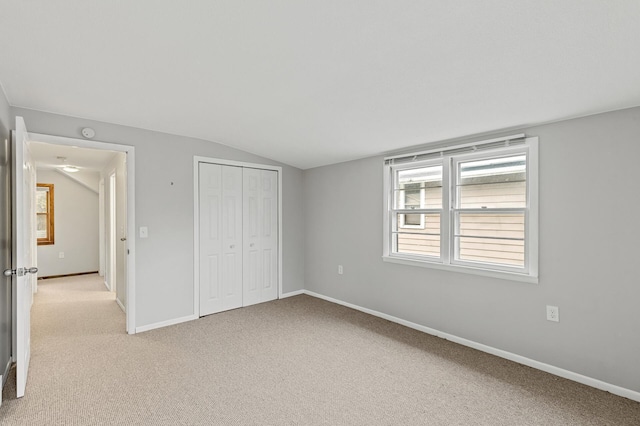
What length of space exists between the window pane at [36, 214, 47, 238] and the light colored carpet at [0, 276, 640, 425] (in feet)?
12.4

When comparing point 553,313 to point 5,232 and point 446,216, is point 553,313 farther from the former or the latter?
point 5,232

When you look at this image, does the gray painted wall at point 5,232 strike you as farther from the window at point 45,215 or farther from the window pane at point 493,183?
the window at point 45,215

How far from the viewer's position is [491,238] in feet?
10.3

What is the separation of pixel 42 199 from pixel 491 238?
8.14 metres

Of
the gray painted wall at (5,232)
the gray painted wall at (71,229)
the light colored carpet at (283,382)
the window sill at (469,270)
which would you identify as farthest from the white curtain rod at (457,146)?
the gray painted wall at (71,229)

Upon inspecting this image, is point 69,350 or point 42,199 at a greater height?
point 42,199

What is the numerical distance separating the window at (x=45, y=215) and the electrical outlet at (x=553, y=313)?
843 cm

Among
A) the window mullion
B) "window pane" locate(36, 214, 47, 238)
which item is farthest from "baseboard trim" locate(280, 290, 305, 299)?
"window pane" locate(36, 214, 47, 238)

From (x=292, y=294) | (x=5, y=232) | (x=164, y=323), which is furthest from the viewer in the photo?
(x=292, y=294)

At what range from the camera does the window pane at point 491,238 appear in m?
2.96

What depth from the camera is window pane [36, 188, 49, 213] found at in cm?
656

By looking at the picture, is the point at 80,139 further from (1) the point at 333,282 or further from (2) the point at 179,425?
(1) the point at 333,282

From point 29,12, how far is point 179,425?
2.44 meters

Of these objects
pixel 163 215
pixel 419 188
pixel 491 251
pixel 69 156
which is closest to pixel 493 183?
pixel 491 251
